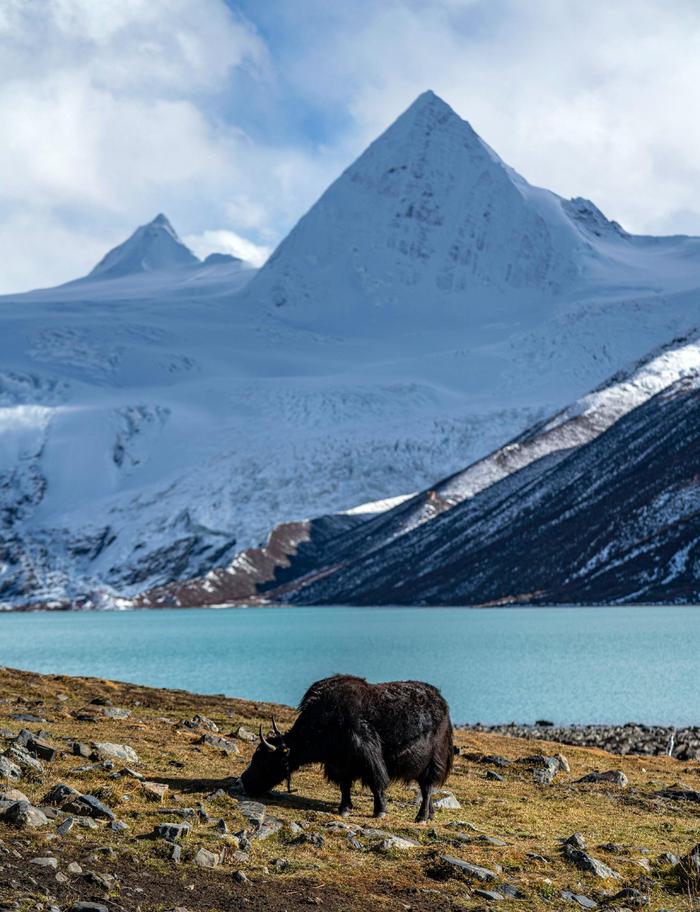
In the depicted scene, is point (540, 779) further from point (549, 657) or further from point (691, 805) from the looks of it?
point (549, 657)

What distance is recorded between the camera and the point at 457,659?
84.9m

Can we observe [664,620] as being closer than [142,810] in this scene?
No

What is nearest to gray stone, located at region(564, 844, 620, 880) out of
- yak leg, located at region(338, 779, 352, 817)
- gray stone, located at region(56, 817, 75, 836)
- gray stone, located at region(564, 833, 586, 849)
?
gray stone, located at region(564, 833, 586, 849)

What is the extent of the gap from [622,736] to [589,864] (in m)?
26.9

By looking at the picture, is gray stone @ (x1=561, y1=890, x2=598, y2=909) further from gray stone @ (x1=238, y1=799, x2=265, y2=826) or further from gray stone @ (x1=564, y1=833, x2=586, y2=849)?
gray stone @ (x1=238, y1=799, x2=265, y2=826)

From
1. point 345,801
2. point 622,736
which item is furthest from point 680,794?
point 622,736

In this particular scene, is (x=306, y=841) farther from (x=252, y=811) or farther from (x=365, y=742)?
(x=365, y=742)

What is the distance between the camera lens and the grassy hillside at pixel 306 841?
1377 centimetres

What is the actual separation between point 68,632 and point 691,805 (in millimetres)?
135259

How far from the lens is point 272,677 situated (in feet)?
237

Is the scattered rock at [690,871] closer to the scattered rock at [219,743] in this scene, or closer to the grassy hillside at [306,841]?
the grassy hillside at [306,841]

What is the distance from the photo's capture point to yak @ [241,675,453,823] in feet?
61.7

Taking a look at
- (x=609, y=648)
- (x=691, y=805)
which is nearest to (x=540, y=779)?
(x=691, y=805)

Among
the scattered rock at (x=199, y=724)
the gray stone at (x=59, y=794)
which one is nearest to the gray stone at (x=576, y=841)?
the gray stone at (x=59, y=794)
